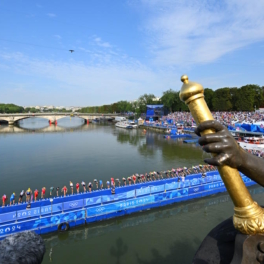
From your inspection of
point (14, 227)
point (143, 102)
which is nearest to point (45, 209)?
point (14, 227)

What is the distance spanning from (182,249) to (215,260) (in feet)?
36.6

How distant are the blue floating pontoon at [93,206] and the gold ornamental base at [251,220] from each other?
13.6 meters

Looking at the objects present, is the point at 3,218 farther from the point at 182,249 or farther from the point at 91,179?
the point at 91,179

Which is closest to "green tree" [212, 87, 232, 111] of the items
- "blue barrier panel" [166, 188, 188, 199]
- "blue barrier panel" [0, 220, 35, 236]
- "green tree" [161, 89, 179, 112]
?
"green tree" [161, 89, 179, 112]

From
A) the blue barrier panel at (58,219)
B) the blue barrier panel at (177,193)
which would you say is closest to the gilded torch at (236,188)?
the blue barrier panel at (58,219)

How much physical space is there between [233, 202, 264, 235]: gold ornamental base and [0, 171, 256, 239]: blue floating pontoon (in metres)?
13.6

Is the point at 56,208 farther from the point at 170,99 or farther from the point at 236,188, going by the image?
the point at 170,99

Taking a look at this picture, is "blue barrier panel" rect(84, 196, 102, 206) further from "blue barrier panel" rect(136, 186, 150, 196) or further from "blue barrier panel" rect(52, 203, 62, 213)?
"blue barrier panel" rect(136, 186, 150, 196)

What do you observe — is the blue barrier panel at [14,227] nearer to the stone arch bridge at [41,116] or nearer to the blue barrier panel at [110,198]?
the blue barrier panel at [110,198]

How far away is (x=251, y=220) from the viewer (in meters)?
2.69

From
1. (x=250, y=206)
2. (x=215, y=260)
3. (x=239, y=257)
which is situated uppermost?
(x=250, y=206)

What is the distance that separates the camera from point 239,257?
277cm

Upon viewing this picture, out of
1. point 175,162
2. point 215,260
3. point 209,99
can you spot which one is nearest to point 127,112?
point 209,99

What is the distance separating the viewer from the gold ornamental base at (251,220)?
269 cm
